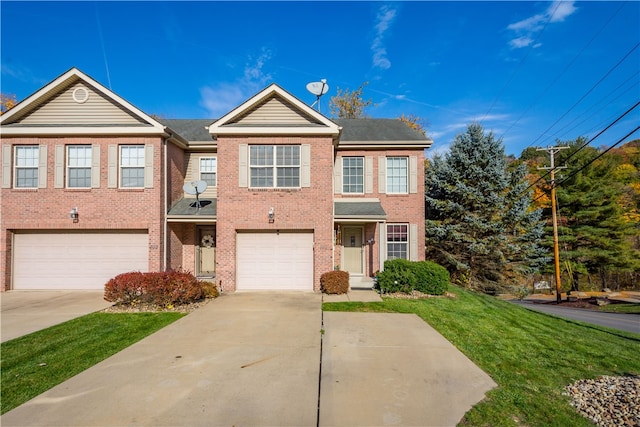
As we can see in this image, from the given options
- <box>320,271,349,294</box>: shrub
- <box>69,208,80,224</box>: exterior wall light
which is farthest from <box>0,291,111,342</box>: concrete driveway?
<box>320,271,349,294</box>: shrub

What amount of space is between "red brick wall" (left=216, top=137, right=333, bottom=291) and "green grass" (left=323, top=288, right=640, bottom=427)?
9.96 ft

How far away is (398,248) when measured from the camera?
1417 cm

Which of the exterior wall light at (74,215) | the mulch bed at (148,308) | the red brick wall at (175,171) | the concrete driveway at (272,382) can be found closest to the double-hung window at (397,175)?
the concrete driveway at (272,382)

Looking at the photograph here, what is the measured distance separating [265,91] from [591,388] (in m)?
11.6

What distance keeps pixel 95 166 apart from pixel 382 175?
11433 millimetres

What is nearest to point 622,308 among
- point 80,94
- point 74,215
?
point 74,215

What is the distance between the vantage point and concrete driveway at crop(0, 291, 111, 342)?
7438 millimetres

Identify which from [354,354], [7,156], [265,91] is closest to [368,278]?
[354,354]

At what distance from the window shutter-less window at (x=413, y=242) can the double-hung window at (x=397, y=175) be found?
169 cm

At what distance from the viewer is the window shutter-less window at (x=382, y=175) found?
1410 cm

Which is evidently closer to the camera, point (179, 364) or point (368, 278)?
point (179, 364)

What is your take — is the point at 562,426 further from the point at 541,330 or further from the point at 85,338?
the point at 85,338

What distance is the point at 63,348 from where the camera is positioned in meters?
5.98

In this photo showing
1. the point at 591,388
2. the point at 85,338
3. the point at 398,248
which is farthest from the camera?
the point at 398,248
